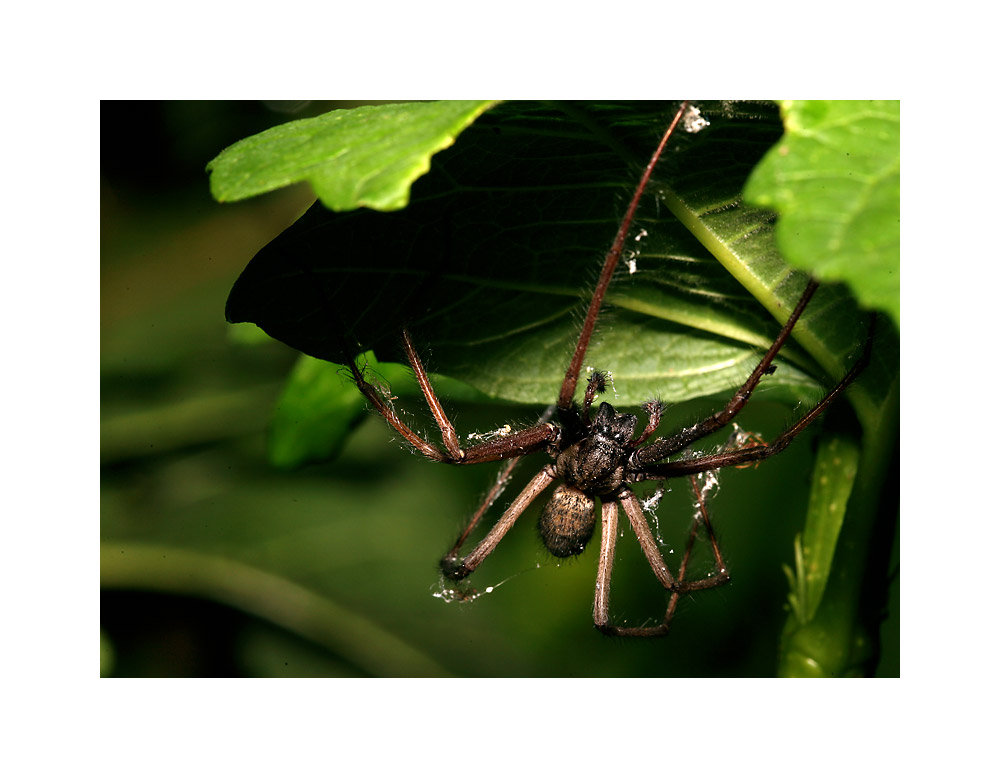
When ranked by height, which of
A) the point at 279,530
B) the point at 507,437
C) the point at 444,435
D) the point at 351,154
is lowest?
the point at 279,530

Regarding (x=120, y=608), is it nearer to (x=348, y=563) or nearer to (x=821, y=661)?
(x=348, y=563)

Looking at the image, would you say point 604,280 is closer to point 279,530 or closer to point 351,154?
point 351,154

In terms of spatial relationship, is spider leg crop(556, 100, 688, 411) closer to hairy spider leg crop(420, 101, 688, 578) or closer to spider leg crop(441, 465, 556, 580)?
hairy spider leg crop(420, 101, 688, 578)

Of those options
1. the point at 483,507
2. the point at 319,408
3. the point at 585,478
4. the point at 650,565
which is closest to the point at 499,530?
the point at 483,507

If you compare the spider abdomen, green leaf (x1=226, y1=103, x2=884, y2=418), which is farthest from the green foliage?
the spider abdomen

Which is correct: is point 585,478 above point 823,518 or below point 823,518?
below

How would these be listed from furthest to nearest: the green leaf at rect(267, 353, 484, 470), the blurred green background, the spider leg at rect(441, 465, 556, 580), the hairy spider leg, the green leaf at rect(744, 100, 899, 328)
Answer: the blurred green background, the spider leg at rect(441, 465, 556, 580), the green leaf at rect(267, 353, 484, 470), the hairy spider leg, the green leaf at rect(744, 100, 899, 328)
